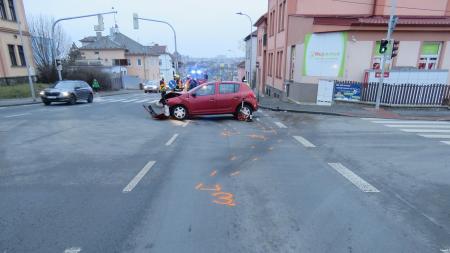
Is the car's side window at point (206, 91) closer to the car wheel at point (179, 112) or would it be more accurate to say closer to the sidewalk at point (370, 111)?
the car wheel at point (179, 112)

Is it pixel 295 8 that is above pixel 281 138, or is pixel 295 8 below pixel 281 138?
above

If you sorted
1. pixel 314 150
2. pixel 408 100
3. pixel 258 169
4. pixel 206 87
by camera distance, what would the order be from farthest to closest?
pixel 408 100 < pixel 206 87 < pixel 314 150 < pixel 258 169

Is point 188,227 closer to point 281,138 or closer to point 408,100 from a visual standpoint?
point 281,138

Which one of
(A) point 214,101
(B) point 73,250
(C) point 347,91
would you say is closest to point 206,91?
(A) point 214,101

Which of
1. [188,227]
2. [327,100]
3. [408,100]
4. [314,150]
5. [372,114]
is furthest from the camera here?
[327,100]

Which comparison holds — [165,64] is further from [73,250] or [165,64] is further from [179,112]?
[73,250]

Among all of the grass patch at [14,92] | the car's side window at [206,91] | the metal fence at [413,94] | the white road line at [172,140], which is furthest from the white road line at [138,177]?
the grass patch at [14,92]

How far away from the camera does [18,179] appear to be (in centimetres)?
514

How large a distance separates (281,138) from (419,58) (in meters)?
14.3

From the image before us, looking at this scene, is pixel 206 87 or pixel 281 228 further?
pixel 206 87

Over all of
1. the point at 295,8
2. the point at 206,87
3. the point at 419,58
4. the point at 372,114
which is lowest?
the point at 372,114

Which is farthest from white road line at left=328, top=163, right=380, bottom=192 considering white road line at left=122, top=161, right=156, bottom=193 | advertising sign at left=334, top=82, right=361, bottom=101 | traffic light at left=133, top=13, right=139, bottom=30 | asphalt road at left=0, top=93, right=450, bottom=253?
traffic light at left=133, top=13, right=139, bottom=30

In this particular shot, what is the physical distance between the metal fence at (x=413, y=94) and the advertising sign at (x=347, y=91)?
451 millimetres

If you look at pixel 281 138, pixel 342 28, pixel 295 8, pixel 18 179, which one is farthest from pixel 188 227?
pixel 295 8
